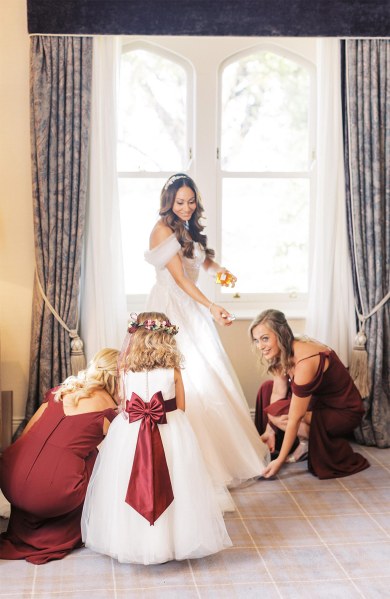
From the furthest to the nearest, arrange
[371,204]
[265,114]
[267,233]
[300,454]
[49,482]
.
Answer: [267,233] → [265,114] → [371,204] → [300,454] → [49,482]

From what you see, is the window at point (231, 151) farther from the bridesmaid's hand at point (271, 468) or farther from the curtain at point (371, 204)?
the bridesmaid's hand at point (271, 468)

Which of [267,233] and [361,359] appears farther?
[267,233]

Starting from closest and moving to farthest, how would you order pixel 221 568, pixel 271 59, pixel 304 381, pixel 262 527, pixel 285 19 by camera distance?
pixel 221 568
pixel 262 527
pixel 304 381
pixel 285 19
pixel 271 59

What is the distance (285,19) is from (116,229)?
1615mm

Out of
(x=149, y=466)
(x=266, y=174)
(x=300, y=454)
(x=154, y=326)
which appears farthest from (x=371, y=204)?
(x=149, y=466)

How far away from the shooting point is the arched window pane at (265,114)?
18.0 feet

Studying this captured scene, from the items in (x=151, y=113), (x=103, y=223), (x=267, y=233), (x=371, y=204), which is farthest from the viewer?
(x=267, y=233)

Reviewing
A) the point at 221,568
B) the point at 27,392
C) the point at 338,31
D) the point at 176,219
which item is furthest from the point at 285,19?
the point at 221,568

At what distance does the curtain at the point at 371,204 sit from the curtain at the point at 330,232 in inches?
2.2

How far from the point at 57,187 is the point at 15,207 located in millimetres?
319

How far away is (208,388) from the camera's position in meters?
4.47

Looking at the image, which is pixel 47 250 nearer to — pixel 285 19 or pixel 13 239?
pixel 13 239

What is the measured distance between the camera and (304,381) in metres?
4.48

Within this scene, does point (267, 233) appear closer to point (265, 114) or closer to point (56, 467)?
point (265, 114)
